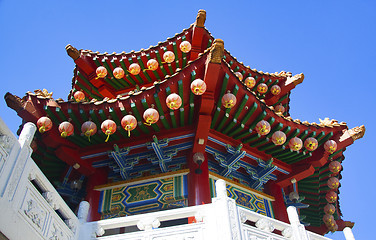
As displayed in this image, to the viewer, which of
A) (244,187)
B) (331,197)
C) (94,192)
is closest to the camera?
(94,192)

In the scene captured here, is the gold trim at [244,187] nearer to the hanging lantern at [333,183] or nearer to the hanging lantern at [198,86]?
the hanging lantern at [333,183]

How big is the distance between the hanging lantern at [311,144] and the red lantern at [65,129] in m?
5.52

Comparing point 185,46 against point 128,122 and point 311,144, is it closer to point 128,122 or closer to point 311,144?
point 128,122

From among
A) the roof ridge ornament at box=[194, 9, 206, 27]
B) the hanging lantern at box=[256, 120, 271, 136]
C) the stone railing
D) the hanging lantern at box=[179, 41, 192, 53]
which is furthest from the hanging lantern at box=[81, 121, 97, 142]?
the roof ridge ornament at box=[194, 9, 206, 27]

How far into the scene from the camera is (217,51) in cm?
764

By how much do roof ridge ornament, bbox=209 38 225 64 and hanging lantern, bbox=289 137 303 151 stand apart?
9.09 ft

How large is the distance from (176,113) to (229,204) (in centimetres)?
303

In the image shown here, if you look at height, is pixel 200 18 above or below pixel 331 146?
above

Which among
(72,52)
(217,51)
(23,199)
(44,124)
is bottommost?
(23,199)

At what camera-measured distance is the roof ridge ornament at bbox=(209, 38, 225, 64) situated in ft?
24.9

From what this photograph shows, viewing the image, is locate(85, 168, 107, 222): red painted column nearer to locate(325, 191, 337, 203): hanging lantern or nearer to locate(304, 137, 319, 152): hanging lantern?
locate(304, 137, 319, 152): hanging lantern

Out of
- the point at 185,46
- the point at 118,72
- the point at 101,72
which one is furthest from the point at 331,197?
the point at 101,72

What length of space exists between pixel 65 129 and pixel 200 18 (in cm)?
536

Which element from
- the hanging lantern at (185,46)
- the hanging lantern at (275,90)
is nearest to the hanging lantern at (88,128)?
the hanging lantern at (185,46)
